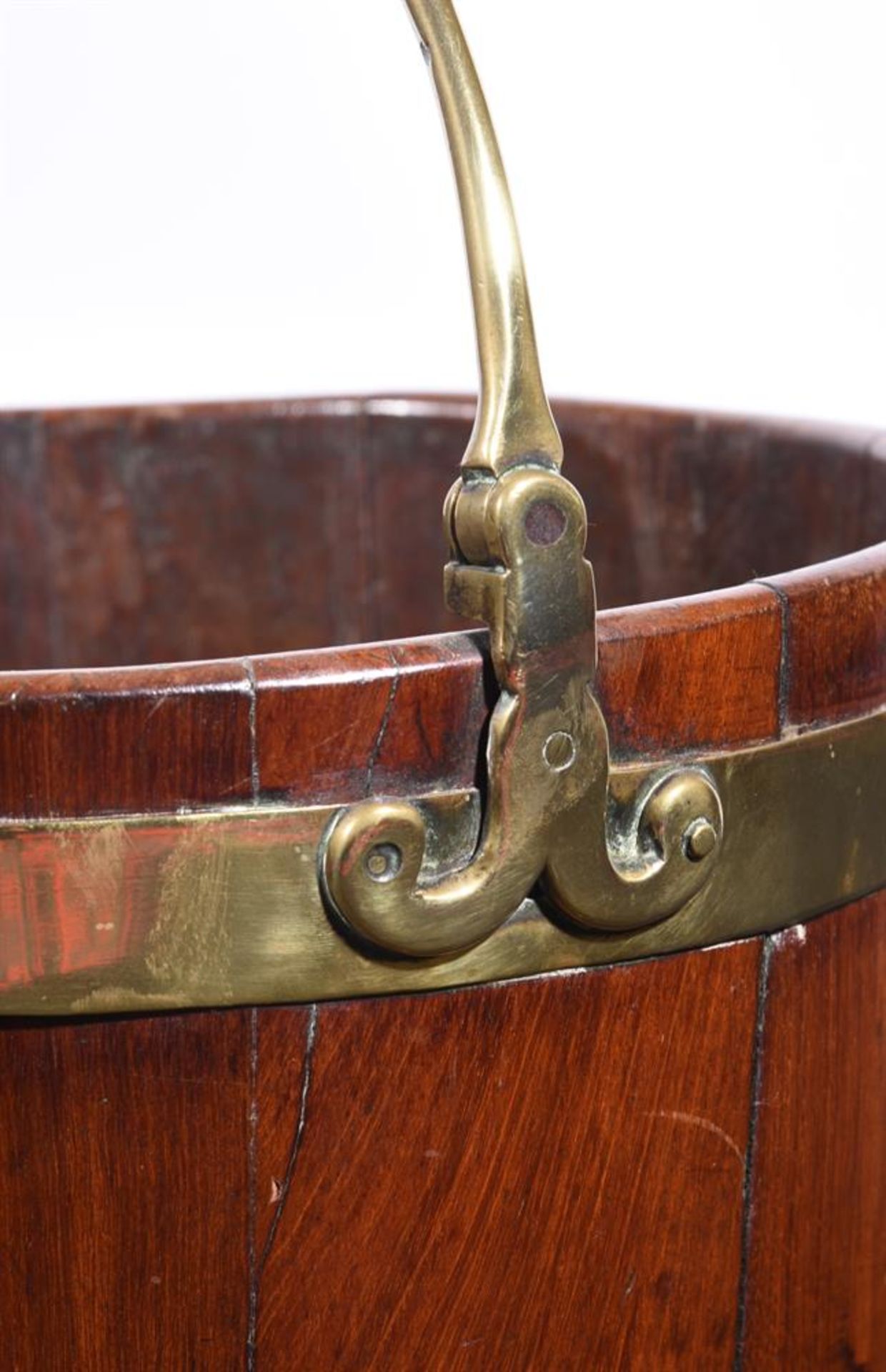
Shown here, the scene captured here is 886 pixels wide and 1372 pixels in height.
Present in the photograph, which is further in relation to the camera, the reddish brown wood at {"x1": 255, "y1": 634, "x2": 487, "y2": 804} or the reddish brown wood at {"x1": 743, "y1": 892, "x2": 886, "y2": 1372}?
the reddish brown wood at {"x1": 743, "y1": 892, "x2": 886, "y2": 1372}

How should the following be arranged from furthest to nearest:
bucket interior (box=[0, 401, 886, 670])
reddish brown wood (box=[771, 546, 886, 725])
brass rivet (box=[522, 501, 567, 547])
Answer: bucket interior (box=[0, 401, 886, 670]) < reddish brown wood (box=[771, 546, 886, 725]) < brass rivet (box=[522, 501, 567, 547])

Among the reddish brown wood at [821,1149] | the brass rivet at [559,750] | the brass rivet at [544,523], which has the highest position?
the brass rivet at [544,523]

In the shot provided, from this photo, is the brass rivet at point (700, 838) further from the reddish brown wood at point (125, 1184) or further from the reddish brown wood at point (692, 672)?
the reddish brown wood at point (125, 1184)

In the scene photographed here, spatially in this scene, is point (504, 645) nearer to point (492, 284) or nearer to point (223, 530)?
point (492, 284)

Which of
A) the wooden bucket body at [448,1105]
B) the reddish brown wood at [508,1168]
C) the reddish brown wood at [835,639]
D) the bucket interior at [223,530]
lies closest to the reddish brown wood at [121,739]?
the wooden bucket body at [448,1105]

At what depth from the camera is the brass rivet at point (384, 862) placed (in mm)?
757

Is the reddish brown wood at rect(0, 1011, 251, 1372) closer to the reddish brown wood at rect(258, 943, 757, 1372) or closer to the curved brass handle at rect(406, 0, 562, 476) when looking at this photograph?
the reddish brown wood at rect(258, 943, 757, 1372)

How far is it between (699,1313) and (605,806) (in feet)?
0.85

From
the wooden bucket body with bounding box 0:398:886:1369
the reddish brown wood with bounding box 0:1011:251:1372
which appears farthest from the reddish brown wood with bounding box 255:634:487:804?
the reddish brown wood with bounding box 0:1011:251:1372

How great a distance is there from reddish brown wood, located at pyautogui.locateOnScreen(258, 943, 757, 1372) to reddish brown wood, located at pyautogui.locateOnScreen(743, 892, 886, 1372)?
0.07 feet

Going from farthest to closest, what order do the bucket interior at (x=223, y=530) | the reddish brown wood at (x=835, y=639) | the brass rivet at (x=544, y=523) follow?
1. the bucket interior at (x=223, y=530)
2. the reddish brown wood at (x=835, y=639)
3. the brass rivet at (x=544, y=523)

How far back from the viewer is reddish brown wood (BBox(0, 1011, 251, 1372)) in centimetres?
79

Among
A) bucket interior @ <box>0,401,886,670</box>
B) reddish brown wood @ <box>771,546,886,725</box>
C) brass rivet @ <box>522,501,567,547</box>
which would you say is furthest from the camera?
bucket interior @ <box>0,401,886,670</box>

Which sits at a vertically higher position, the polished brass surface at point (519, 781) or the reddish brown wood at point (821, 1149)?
the polished brass surface at point (519, 781)
